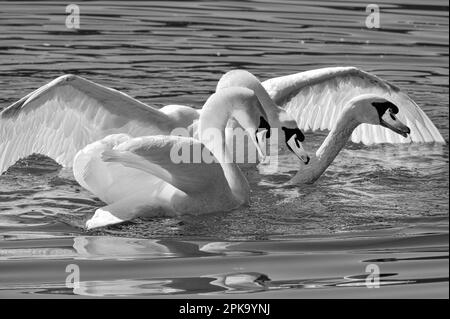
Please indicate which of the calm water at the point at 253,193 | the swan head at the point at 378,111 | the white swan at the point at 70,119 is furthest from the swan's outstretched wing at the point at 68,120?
the swan head at the point at 378,111

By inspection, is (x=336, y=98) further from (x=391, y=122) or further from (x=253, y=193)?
(x=253, y=193)

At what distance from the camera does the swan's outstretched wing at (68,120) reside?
33.6ft

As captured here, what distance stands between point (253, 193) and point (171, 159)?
187cm

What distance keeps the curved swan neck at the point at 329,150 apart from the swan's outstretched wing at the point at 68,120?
4.22 feet

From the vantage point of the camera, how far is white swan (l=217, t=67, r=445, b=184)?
424 inches

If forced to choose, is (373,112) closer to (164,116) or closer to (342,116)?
(342,116)

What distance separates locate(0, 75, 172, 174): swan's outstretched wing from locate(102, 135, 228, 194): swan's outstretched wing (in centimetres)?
159

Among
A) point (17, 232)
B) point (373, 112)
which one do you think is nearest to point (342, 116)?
point (373, 112)

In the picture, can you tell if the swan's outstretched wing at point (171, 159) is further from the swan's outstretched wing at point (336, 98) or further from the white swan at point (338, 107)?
the swan's outstretched wing at point (336, 98)

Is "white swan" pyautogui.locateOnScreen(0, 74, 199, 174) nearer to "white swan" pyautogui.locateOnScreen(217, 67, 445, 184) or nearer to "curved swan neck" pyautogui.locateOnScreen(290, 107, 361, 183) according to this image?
"white swan" pyautogui.locateOnScreen(217, 67, 445, 184)

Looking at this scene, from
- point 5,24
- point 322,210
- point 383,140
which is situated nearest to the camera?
point 322,210

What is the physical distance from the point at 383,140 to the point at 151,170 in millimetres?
4595

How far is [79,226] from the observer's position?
8.91 m

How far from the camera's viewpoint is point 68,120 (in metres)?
10.8
